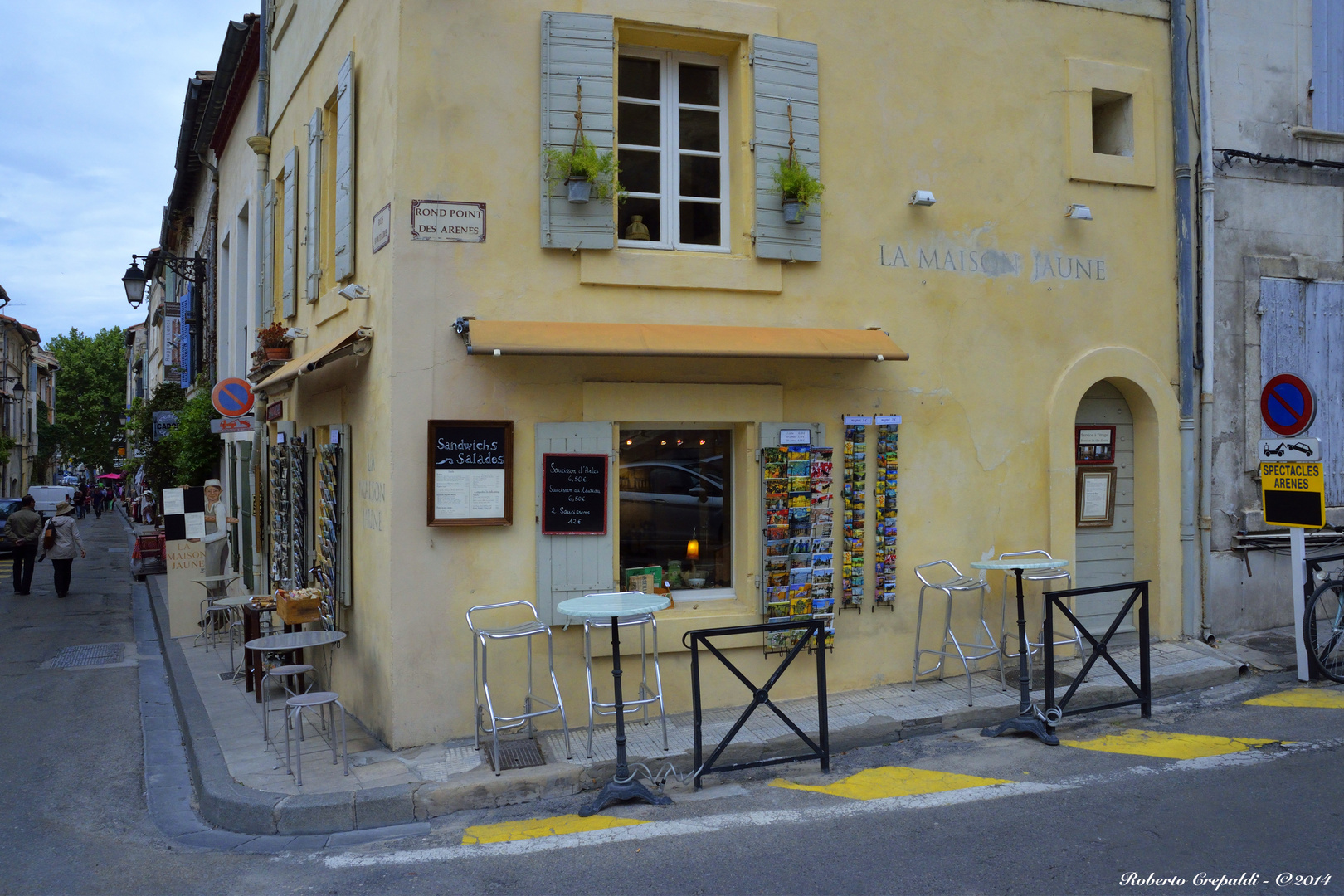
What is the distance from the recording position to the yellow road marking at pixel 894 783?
217 inches

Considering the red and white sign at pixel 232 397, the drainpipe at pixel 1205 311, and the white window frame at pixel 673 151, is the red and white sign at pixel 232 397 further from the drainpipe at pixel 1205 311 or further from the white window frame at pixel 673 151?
the drainpipe at pixel 1205 311

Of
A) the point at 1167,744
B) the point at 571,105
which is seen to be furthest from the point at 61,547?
the point at 1167,744

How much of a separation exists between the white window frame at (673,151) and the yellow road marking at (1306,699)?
5205mm

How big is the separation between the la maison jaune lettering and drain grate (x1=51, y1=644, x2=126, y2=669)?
9.17 meters

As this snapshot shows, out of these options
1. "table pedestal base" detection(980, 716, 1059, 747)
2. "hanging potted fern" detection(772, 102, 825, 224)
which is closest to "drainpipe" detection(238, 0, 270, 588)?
"hanging potted fern" detection(772, 102, 825, 224)

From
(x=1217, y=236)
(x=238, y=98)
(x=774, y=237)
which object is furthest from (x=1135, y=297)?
(x=238, y=98)

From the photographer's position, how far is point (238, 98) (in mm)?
13742

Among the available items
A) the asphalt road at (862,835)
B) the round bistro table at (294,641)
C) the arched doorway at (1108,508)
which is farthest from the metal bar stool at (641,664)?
the arched doorway at (1108,508)

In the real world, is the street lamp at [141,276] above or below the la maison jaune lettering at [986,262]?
above

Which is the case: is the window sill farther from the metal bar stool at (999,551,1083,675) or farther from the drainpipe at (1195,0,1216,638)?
the drainpipe at (1195,0,1216,638)

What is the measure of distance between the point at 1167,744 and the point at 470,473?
4.86 m

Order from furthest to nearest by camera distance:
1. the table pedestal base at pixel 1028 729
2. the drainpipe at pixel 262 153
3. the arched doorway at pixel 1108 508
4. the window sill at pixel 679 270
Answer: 1. the drainpipe at pixel 262 153
2. the arched doorway at pixel 1108 508
3. the window sill at pixel 679 270
4. the table pedestal base at pixel 1028 729

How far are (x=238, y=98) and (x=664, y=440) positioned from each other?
33.5 ft

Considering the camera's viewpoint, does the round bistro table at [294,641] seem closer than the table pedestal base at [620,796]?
No
